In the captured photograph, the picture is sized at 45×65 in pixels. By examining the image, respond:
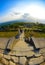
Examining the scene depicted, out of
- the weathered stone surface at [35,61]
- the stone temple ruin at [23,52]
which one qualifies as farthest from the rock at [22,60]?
the weathered stone surface at [35,61]

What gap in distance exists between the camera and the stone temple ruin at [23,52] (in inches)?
270

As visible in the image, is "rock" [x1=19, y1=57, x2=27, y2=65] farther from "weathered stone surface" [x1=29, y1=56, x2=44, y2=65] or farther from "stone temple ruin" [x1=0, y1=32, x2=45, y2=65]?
"weathered stone surface" [x1=29, y1=56, x2=44, y2=65]

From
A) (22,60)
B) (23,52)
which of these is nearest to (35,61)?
(22,60)

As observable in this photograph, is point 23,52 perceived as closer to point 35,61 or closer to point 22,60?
point 22,60

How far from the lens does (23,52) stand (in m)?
6.82

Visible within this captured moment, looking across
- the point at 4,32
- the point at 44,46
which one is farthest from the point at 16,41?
the point at 4,32

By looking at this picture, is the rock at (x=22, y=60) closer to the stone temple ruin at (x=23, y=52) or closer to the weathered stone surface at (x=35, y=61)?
the stone temple ruin at (x=23, y=52)

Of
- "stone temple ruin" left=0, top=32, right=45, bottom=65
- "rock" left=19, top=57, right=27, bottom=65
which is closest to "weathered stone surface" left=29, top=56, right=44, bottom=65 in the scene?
"stone temple ruin" left=0, top=32, right=45, bottom=65

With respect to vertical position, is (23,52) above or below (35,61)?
above

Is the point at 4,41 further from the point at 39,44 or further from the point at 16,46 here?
the point at 39,44

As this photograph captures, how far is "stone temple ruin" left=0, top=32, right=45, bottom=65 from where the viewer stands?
686 cm

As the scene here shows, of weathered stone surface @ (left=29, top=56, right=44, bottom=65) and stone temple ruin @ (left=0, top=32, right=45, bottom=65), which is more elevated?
stone temple ruin @ (left=0, top=32, right=45, bottom=65)

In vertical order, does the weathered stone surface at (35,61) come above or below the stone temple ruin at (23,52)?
below

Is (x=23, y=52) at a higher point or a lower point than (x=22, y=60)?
higher
